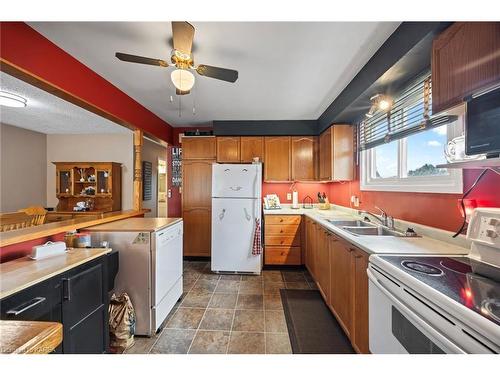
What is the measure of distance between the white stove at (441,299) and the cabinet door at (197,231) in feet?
9.20

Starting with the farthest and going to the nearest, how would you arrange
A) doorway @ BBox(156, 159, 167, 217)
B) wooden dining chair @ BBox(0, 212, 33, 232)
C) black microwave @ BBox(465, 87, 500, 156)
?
doorway @ BBox(156, 159, 167, 217) → wooden dining chair @ BBox(0, 212, 33, 232) → black microwave @ BBox(465, 87, 500, 156)

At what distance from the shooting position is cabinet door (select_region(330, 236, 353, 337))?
161 cm

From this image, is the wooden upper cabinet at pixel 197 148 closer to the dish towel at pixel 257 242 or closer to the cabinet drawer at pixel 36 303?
the dish towel at pixel 257 242

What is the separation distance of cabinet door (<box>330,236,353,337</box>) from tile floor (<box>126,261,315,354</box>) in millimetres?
510

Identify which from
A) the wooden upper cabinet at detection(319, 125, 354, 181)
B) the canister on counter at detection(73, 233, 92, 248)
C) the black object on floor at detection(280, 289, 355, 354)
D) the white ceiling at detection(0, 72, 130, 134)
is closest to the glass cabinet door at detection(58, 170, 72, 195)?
the white ceiling at detection(0, 72, 130, 134)

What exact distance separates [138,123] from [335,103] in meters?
2.67

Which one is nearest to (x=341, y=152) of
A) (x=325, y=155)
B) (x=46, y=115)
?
(x=325, y=155)

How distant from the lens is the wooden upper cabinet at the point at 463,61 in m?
0.85

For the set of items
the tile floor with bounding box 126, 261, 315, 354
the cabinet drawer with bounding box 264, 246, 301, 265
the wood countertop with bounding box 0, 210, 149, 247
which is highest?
the wood countertop with bounding box 0, 210, 149, 247

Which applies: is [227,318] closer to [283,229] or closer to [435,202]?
[283,229]

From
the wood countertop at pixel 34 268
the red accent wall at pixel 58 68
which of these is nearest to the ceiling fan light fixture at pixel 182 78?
the red accent wall at pixel 58 68

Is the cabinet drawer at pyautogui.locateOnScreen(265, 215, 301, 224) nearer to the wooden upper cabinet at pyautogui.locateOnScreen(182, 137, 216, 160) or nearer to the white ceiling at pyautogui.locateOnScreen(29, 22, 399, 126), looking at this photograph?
the wooden upper cabinet at pyautogui.locateOnScreen(182, 137, 216, 160)

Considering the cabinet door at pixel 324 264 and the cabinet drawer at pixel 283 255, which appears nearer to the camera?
the cabinet door at pixel 324 264
